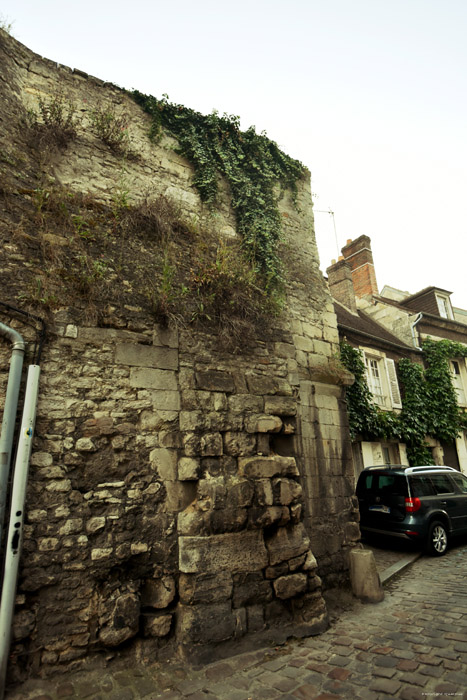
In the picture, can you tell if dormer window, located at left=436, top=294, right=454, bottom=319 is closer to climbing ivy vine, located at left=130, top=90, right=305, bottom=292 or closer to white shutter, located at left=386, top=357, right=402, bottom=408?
white shutter, located at left=386, top=357, right=402, bottom=408

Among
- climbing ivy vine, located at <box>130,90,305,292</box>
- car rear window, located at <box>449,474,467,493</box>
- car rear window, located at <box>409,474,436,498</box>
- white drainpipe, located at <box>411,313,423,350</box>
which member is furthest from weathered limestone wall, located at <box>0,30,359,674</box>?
white drainpipe, located at <box>411,313,423,350</box>

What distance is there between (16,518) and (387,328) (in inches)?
559

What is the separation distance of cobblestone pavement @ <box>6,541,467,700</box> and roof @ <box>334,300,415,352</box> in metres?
8.18

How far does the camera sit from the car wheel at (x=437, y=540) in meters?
7.02

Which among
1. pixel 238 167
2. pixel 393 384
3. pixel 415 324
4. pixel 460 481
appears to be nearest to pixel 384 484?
pixel 460 481

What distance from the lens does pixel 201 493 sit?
3.75 meters

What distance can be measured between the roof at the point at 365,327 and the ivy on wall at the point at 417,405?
0.64 m

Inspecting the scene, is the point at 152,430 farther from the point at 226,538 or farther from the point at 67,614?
the point at 67,614

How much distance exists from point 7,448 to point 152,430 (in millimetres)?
1210

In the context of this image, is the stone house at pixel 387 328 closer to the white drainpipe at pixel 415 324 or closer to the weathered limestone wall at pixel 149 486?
the white drainpipe at pixel 415 324

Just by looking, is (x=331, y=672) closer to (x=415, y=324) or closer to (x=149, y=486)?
(x=149, y=486)

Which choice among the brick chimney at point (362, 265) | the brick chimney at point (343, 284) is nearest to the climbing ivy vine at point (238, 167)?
the brick chimney at point (343, 284)

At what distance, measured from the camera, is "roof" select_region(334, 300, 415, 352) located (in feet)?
39.1

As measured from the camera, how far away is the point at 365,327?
43.0 feet
